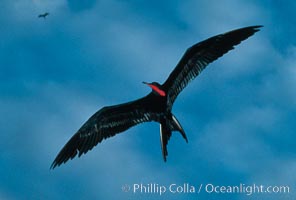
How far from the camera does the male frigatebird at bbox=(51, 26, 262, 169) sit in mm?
15820

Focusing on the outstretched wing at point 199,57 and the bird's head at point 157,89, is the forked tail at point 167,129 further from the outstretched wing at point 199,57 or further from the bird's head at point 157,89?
the bird's head at point 157,89

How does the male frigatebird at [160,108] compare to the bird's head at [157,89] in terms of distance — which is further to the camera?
the bird's head at [157,89]

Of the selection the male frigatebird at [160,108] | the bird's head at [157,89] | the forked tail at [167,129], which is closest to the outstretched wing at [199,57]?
the male frigatebird at [160,108]

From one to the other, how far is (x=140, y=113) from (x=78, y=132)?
1696mm

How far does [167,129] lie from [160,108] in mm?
625

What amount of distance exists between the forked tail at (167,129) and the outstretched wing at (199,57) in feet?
1.36

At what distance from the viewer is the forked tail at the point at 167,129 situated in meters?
15.6

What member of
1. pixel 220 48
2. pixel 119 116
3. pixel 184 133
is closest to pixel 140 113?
pixel 119 116

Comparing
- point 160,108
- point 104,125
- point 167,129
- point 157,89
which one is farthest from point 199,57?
point 104,125

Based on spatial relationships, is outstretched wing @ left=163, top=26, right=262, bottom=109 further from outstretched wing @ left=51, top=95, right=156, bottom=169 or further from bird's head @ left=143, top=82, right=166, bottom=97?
outstretched wing @ left=51, top=95, right=156, bottom=169

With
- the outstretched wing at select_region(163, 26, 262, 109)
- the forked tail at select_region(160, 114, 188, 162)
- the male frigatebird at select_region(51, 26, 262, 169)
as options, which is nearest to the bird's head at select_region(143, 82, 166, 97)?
the male frigatebird at select_region(51, 26, 262, 169)

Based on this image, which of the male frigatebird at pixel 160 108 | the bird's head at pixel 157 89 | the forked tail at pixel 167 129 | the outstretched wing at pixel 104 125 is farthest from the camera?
the outstretched wing at pixel 104 125

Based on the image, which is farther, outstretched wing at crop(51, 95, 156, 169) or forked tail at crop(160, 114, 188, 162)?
outstretched wing at crop(51, 95, 156, 169)

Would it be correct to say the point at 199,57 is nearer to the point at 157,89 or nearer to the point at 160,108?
the point at 157,89
